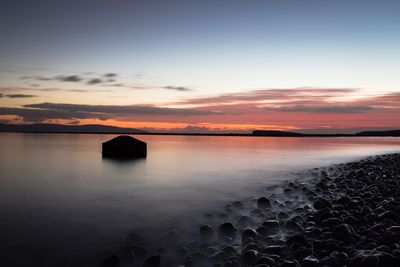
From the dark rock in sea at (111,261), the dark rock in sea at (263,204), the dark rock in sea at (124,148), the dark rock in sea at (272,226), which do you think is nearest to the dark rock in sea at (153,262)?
the dark rock in sea at (111,261)

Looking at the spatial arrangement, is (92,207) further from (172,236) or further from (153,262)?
(153,262)

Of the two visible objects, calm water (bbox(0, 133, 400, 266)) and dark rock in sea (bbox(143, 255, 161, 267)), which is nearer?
dark rock in sea (bbox(143, 255, 161, 267))

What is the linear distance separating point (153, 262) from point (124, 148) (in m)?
21.7

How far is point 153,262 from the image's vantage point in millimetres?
5977

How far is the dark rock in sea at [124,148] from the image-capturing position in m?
26.9

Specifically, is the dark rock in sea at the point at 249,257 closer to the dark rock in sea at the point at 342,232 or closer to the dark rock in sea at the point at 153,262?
the dark rock in sea at the point at 153,262

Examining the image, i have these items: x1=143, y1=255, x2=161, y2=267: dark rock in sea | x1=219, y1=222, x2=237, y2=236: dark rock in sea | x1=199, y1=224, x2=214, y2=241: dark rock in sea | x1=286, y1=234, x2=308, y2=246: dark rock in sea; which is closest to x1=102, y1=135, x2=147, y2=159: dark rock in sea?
x1=199, y1=224, x2=214, y2=241: dark rock in sea

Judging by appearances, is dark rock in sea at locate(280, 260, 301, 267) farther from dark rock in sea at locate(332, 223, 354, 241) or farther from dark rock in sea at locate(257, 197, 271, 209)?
dark rock in sea at locate(257, 197, 271, 209)

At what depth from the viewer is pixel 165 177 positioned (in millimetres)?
20391

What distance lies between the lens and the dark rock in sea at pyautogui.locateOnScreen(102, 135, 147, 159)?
88.2 ft

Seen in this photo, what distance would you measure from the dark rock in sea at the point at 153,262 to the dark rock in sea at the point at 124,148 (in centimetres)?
2132

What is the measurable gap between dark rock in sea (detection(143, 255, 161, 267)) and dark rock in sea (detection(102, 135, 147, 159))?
840 inches

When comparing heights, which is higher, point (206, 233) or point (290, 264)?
point (290, 264)

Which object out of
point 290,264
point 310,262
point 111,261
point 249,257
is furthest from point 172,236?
point 310,262
